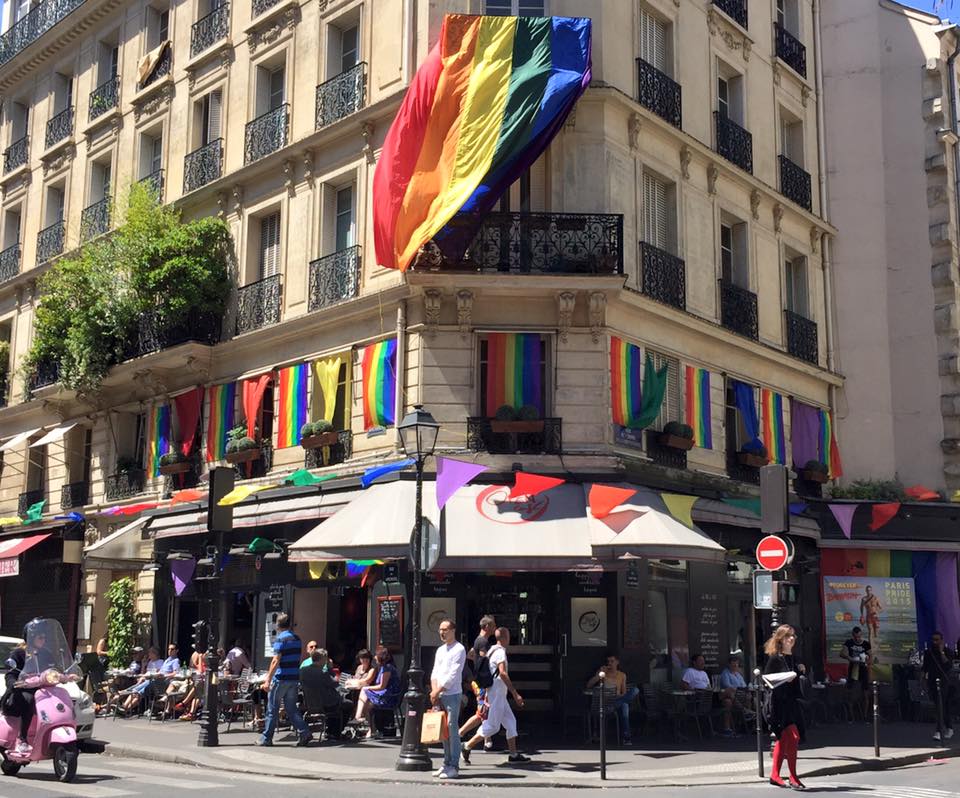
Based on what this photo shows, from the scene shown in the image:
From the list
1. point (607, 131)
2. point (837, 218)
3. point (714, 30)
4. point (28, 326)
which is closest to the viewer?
point (607, 131)

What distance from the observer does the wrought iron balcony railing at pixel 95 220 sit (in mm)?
25750

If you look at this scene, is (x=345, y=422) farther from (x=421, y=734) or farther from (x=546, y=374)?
(x=421, y=734)

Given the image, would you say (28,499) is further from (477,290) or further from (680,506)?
(680,506)

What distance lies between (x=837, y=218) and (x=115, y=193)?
15.5 m

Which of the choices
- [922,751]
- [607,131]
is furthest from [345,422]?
[922,751]

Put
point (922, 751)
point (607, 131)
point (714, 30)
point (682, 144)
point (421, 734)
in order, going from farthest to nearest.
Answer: point (714, 30) → point (682, 144) → point (607, 131) → point (922, 751) → point (421, 734)

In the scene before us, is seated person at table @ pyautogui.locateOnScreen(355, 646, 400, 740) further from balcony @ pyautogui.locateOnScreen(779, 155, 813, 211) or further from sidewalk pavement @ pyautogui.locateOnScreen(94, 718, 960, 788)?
balcony @ pyautogui.locateOnScreen(779, 155, 813, 211)

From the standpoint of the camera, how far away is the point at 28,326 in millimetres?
28172

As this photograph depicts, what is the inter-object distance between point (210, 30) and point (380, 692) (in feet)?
46.7

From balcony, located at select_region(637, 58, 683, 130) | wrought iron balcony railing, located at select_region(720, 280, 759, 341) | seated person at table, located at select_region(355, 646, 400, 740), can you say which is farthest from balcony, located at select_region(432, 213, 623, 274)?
seated person at table, located at select_region(355, 646, 400, 740)

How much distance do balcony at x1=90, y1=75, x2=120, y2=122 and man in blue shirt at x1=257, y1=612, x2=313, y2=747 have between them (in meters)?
15.4

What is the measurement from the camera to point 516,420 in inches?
701

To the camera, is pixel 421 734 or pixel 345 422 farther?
pixel 345 422

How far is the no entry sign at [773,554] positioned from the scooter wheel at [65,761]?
25.0 feet
